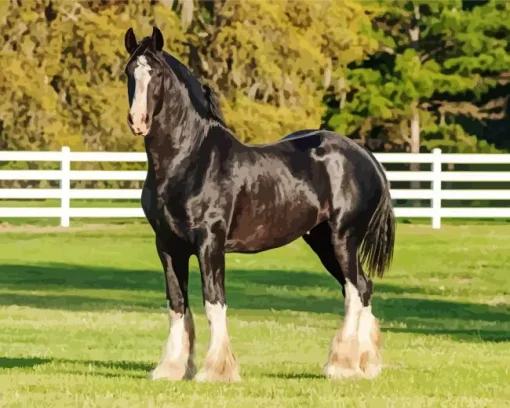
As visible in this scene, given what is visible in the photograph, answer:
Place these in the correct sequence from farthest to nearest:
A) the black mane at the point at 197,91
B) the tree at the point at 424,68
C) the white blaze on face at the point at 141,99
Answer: the tree at the point at 424,68 < the black mane at the point at 197,91 < the white blaze on face at the point at 141,99

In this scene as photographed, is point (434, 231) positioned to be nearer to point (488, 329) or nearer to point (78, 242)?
point (78, 242)

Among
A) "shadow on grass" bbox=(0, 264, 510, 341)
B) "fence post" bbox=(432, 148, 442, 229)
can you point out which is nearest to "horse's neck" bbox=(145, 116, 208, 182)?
"shadow on grass" bbox=(0, 264, 510, 341)

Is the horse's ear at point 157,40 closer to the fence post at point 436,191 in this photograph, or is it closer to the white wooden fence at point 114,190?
the white wooden fence at point 114,190

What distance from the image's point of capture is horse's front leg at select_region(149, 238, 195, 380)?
31.7 ft

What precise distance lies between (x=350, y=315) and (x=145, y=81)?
2237mm

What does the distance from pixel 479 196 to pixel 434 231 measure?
2.62 m

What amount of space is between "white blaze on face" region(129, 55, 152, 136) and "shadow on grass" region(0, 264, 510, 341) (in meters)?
5.13

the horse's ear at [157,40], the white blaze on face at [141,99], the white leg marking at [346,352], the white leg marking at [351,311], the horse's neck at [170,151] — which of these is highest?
the horse's ear at [157,40]

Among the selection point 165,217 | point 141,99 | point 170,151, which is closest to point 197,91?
point 170,151

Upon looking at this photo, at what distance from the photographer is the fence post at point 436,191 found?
2973cm

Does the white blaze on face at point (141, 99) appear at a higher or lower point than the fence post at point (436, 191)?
higher

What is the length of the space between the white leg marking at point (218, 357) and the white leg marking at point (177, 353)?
0.25 meters

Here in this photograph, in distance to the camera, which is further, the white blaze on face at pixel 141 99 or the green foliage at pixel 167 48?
the green foliage at pixel 167 48

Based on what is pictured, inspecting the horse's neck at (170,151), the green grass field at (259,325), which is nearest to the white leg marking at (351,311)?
the green grass field at (259,325)
